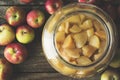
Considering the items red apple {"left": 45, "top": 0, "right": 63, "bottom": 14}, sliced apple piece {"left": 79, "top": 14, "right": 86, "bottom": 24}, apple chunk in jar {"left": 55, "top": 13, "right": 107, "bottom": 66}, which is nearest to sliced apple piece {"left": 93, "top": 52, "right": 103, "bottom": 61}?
apple chunk in jar {"left": 55, "top": 13, "right": 107, "bottom": 66}

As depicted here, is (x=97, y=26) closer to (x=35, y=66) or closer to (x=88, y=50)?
(x=88, y=50)

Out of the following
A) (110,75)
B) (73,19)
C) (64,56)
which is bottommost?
(110,75)

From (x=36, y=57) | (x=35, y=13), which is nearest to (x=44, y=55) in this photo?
(x=36, y=57)

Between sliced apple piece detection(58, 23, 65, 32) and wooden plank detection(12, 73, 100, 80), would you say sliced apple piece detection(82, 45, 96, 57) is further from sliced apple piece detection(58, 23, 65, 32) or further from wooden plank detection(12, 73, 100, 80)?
wooden plank detection(12, 73, 100, 80)

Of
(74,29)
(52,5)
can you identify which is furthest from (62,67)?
(52,5)

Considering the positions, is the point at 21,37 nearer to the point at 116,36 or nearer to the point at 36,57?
the point at 36,57

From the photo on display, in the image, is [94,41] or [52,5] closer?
[94,41]
